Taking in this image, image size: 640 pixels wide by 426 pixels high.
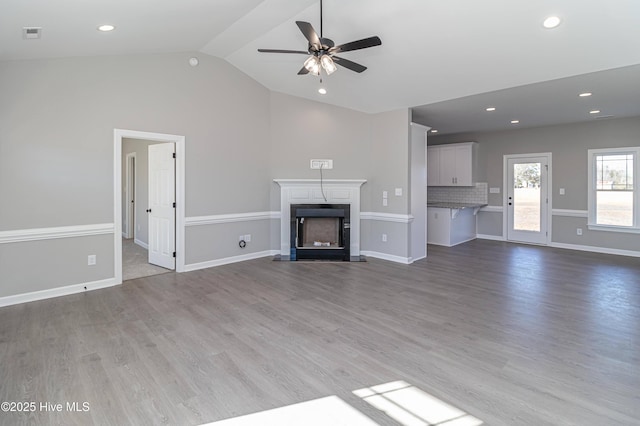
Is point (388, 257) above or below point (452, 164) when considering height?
below

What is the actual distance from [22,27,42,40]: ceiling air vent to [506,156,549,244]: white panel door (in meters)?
8.68

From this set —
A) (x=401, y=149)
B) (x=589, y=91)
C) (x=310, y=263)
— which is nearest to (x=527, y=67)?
(x=589, y=91)

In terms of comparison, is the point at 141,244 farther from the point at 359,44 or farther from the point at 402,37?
the point at 402,37

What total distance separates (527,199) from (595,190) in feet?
4.10

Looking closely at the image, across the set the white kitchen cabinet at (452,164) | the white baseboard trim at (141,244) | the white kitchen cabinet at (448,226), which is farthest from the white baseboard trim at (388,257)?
the white baseboard trim at (141,244)

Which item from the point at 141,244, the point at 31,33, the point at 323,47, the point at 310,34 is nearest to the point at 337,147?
the point at 323,47

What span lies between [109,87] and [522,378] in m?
5.36

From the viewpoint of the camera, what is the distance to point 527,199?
776 centimetres

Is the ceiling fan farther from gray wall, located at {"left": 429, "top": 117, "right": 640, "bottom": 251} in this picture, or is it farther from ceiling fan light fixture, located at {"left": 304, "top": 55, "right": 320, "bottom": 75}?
gray wall, located at {"left": 429, "top": 117, "right": 640, "bottom": 251}

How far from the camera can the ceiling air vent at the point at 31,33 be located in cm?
306

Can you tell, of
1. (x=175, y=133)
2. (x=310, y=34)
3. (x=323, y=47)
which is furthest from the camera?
(x=175, y=133)

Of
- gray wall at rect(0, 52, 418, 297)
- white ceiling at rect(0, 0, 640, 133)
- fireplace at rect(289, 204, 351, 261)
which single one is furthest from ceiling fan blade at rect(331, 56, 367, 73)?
fireplace at rect(289, 204, 351, 261)

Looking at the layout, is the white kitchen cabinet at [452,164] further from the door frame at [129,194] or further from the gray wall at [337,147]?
the door frame at [129,194]

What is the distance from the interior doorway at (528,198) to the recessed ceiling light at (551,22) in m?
4.91
